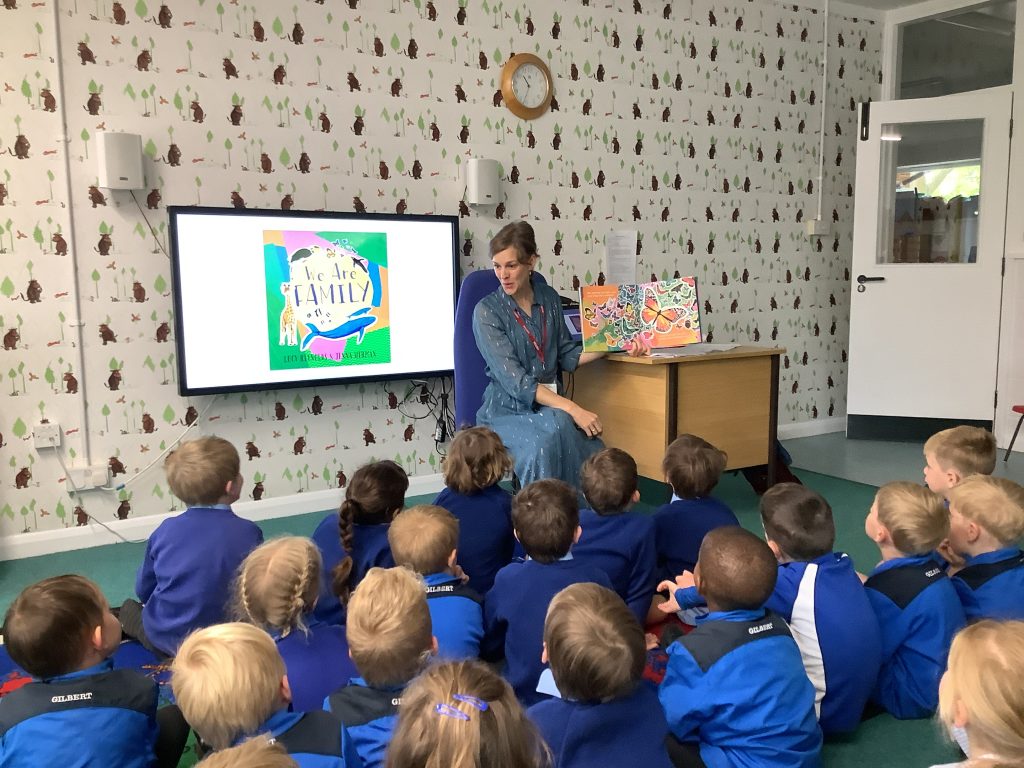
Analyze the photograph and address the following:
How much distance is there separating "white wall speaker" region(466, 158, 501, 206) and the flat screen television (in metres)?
0.18

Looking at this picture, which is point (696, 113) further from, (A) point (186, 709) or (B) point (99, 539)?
(A) point (186, 709)

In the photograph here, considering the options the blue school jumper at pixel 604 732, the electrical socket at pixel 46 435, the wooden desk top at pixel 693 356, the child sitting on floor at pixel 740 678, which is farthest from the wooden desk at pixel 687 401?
the electrical socket at pixel 46 435

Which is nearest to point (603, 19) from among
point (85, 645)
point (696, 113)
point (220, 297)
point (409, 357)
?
point (696, 113)

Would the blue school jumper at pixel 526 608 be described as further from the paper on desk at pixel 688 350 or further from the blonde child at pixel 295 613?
the paper on desk at pixel 688 350

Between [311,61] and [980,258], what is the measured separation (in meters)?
4.22

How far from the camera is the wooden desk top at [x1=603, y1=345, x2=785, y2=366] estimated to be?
336cm

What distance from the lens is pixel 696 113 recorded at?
496cm

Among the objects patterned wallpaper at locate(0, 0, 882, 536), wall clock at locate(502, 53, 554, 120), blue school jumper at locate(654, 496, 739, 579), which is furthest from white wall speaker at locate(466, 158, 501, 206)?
blue school jumper at locate(654, 496, 739, 579)

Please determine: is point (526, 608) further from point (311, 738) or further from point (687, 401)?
point (687, 401)

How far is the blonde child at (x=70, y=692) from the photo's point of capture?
1.33m

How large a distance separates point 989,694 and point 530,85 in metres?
3.91

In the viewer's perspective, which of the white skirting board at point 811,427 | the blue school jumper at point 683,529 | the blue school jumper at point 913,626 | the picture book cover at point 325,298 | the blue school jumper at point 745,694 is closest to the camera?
the blue school jumper at point 745,694

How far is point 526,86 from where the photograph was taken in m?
4.34

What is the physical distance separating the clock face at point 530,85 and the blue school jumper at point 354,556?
282 centimetres
